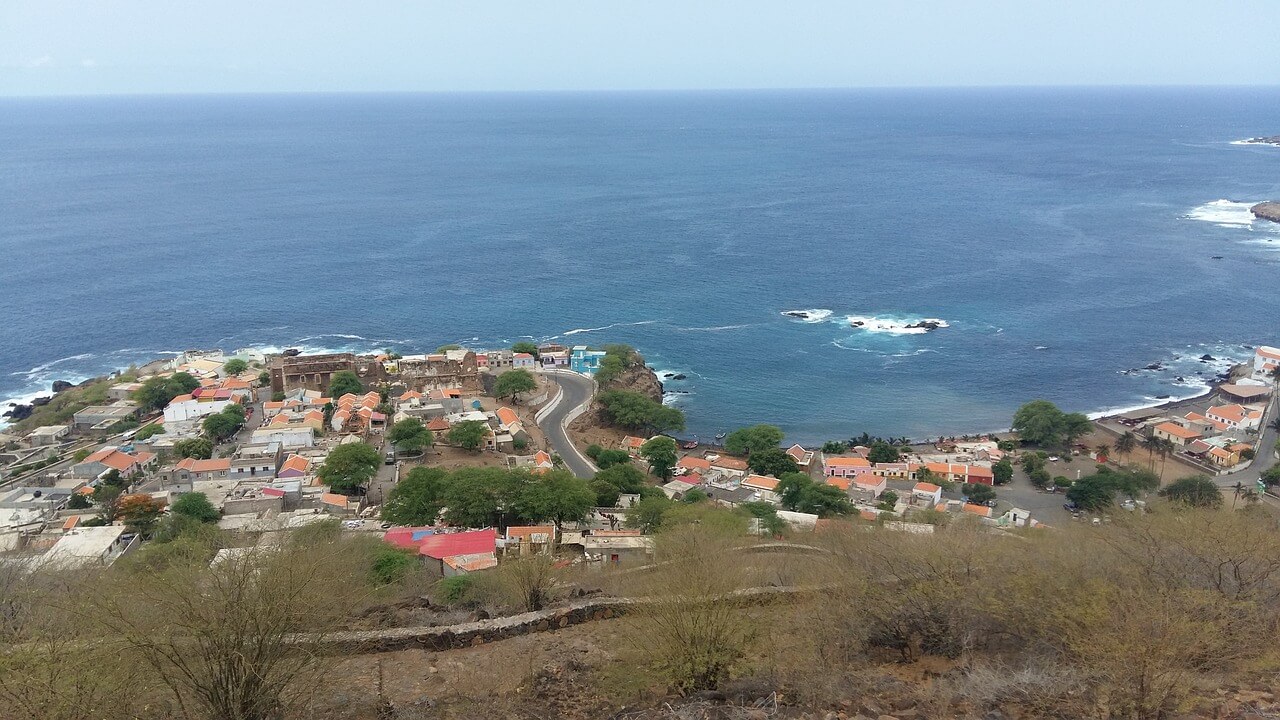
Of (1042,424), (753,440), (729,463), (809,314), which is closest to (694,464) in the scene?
(729,463)

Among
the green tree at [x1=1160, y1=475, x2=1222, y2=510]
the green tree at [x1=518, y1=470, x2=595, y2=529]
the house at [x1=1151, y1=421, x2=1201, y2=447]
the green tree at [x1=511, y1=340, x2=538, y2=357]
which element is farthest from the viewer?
the green tree at [x1=511, y1=340, x2=538, y2=357]

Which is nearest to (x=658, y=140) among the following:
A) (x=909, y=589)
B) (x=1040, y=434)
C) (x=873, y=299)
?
(x=873, y=299)

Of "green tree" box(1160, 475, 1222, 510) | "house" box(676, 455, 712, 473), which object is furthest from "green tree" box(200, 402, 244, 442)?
"green tree" box(1160, 475, 1222, 510)

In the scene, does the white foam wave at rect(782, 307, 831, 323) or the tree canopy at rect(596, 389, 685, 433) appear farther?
the white foam wave at rect(782, 307, 831, 323)

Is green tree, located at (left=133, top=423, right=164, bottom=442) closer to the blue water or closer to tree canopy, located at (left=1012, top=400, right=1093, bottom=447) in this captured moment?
the blue water

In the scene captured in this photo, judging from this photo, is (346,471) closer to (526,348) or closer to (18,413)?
(526,348)

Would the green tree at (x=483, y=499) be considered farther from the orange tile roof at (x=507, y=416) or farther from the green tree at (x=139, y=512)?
the orange tile roof at (x=507, y=416)

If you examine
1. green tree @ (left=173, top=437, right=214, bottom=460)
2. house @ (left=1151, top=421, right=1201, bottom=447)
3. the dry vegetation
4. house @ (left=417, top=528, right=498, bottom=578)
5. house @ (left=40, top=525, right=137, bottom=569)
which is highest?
the dry vegetation

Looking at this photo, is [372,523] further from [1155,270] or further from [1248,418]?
[1155,270]
